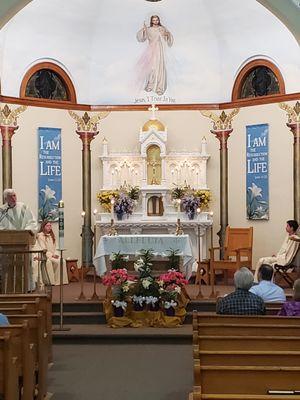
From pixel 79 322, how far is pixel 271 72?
6.54 m

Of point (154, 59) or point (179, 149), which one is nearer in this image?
point (179, 149)

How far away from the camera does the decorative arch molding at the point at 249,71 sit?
13.6m

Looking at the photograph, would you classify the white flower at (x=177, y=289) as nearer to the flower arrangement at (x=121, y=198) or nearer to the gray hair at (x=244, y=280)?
the gray hair at (x=244, y=280)

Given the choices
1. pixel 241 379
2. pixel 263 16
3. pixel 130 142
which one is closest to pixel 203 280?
pixel 130 142

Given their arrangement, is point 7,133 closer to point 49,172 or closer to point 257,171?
point 49,172

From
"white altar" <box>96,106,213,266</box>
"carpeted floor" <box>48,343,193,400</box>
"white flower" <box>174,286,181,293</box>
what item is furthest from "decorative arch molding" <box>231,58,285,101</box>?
"carpeted floor" <box>48,343,193,400</box>

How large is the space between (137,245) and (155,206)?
1.70 meters

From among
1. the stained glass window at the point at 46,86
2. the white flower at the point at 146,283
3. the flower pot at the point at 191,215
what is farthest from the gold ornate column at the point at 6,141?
the white flower at the point at 146,283

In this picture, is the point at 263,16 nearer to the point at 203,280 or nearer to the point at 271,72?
the point at 271,72

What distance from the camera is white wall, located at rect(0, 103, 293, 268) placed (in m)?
13.7

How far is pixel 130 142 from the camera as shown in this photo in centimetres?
1452

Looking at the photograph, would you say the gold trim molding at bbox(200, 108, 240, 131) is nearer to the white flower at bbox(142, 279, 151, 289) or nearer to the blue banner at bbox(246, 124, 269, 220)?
the blue banner at bbox(246, 124, 269, 220)

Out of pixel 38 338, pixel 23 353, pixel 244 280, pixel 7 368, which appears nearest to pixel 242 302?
pixel 244 280

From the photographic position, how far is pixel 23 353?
5262 millimetres
